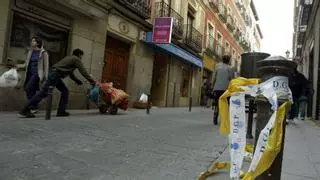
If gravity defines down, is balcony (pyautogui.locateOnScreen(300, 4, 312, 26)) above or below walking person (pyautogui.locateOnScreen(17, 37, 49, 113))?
above

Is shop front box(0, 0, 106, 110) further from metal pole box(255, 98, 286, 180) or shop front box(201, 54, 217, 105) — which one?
shop front box(201, 54, 217, 105)

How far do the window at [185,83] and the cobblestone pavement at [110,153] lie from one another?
1509 centimetres

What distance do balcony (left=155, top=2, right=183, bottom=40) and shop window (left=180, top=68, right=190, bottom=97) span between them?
3343 mm

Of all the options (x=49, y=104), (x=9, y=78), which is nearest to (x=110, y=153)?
(x=49, y=104)

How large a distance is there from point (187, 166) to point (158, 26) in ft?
39.9

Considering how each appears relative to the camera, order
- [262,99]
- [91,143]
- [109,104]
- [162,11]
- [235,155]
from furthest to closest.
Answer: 1. [162,11]
2. [109,104]
3. [91,143]
4. [235,155]
5. [262,99]

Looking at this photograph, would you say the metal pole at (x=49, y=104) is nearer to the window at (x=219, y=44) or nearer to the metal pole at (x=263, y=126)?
the metal pole at (x=263, y=126)

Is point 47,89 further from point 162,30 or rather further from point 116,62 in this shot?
point 162,30

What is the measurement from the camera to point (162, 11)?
17141 millimetres

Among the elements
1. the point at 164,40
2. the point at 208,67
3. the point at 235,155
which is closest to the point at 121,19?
the point at 164,40

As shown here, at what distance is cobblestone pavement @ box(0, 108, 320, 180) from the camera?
3693 mm

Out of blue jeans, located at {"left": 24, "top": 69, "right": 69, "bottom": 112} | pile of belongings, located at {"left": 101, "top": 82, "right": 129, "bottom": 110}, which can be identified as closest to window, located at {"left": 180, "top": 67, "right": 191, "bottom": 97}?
pile of belongings, located at {"left": 101, "top": 82, "right": 129, "bottom": 110}

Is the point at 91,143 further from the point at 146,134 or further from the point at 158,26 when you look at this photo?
the point at 158,26

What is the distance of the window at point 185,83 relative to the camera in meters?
22.1
